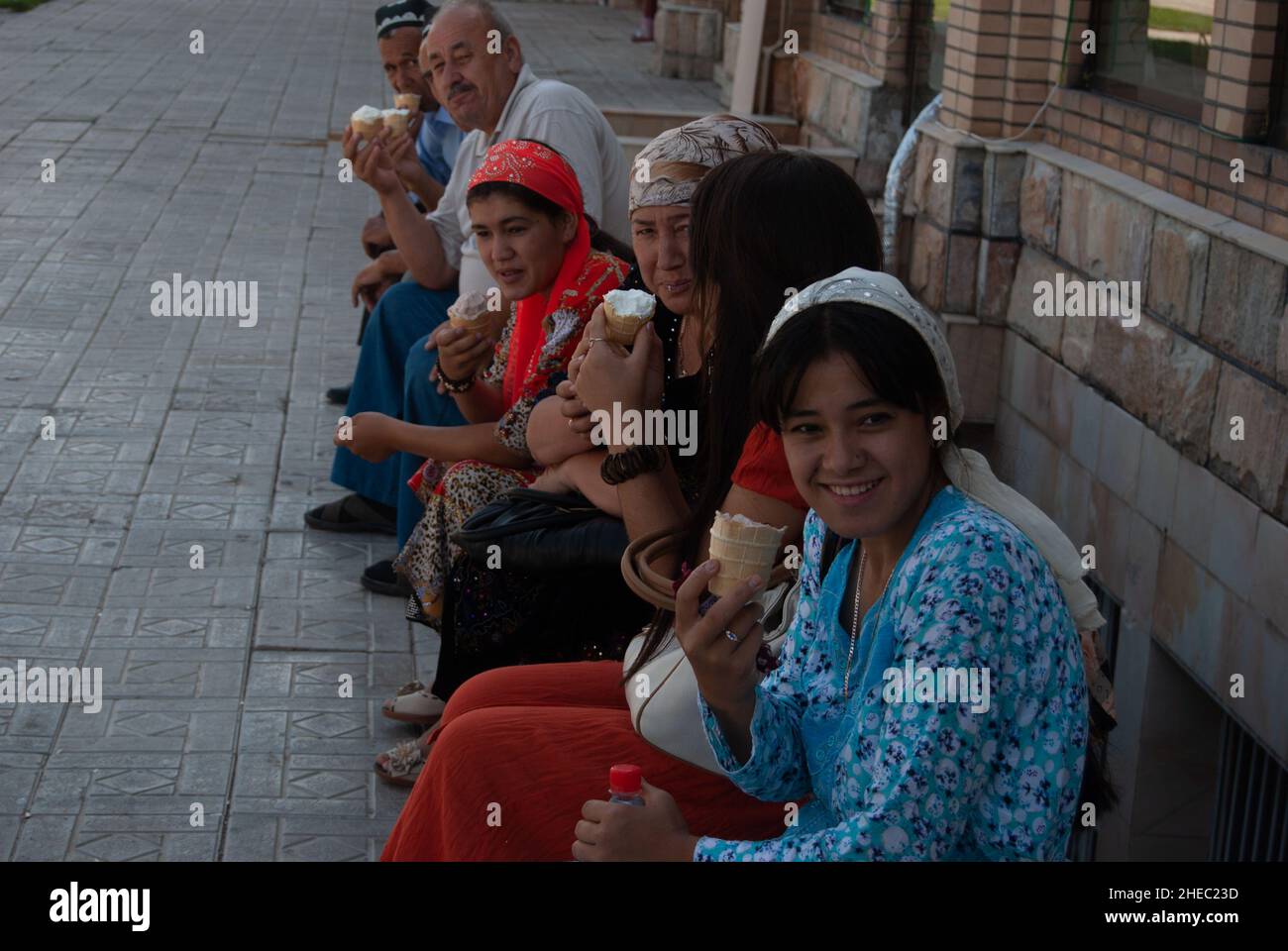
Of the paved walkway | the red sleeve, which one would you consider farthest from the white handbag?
the paved walkway

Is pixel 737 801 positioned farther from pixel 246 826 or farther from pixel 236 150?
pixel 236 150

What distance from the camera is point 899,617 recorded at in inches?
88.5

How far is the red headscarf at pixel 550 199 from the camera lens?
14.5ft

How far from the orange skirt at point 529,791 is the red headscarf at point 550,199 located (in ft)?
5.33

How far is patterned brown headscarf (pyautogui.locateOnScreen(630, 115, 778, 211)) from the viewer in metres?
3.70

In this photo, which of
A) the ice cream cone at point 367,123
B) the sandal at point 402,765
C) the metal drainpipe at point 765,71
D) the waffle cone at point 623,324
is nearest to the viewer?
the waffle cone at point 623,324

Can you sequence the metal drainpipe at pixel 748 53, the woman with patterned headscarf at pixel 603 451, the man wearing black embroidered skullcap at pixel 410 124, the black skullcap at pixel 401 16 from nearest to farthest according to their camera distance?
the woman with patterned headscarf at pixel 603 451 → the man wearing black embroidered skullcap at pixel 410 124 → the black skullcap at pixel 401 16 → the metal drainpipe at pixel 748 53

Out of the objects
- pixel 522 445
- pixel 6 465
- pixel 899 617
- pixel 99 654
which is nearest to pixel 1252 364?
pixel 522 445

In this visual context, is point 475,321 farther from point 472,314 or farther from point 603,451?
point 603,451

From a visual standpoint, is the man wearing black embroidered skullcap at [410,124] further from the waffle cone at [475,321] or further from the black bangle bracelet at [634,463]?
the black bangle bracelet at [634,463]

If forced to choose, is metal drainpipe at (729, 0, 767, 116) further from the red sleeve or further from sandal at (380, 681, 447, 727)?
the red sleeve

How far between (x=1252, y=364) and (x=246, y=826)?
2.88m

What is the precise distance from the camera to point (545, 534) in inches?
144

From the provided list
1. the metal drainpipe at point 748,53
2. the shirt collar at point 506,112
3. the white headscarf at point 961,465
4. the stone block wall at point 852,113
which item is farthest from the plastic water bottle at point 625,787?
the metal drainpipe at point 748,53
